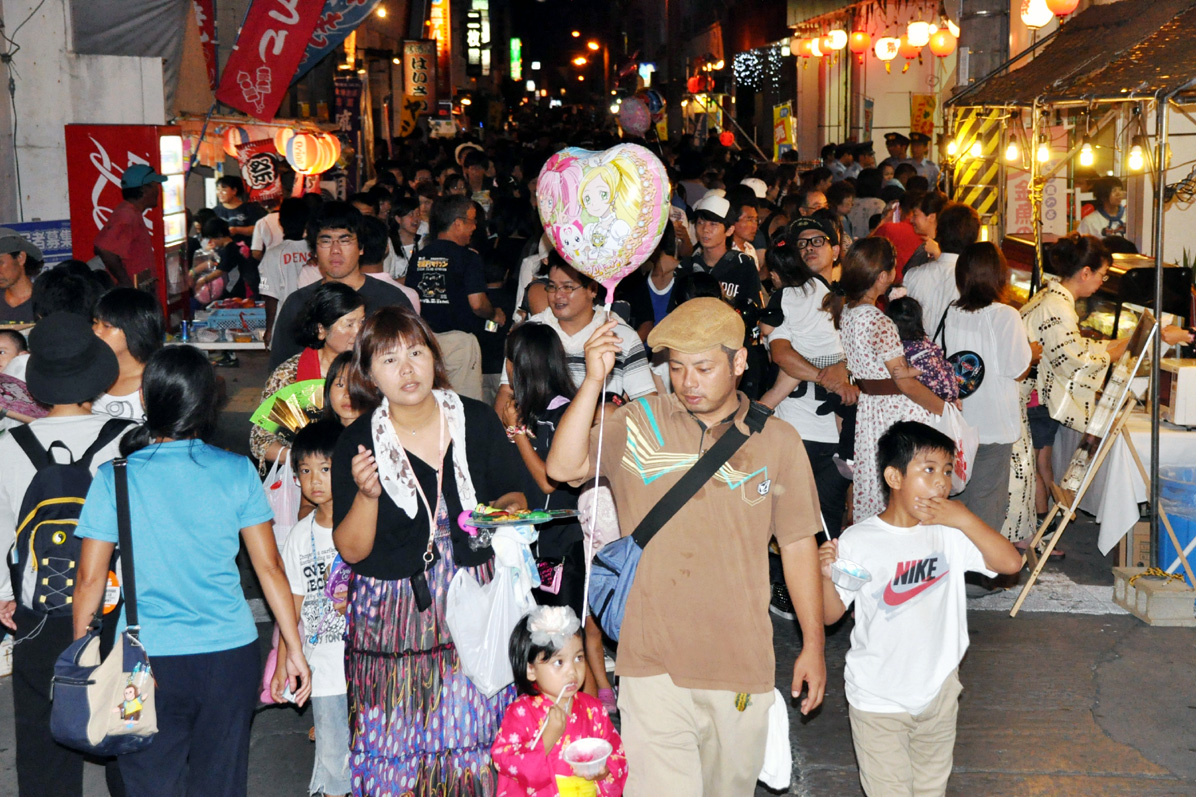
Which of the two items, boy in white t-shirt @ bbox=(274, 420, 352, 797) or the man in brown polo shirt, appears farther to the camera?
boy in white t-shirt @ bbox=(274, 420, 352, 797)

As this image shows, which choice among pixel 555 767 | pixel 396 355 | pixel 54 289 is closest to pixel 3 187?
pixel 54 289

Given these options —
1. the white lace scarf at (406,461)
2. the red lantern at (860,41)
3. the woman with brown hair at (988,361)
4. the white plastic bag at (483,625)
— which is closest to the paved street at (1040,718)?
the woman with brown hair at (988,361)

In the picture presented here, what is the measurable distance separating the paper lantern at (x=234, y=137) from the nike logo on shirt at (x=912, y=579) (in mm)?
13532

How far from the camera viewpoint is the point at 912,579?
13.2 ft

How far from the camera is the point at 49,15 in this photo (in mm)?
11727

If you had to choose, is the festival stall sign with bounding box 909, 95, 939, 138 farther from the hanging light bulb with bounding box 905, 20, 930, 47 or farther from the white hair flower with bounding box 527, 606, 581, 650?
the white hair flower with bounding box 527, 606, 581, 650

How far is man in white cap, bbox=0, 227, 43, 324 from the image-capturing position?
6930mm

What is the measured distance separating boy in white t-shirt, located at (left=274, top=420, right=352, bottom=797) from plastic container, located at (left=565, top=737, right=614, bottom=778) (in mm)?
1172

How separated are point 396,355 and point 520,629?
95cm

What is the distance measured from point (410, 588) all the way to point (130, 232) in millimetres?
7808

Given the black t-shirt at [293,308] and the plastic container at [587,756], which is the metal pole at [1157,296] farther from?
the plastic container at [587,756]

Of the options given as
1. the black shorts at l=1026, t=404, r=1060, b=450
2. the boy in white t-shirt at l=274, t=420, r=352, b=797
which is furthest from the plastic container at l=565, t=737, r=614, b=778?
the black shorts at l=1026, t=404, r=1060, b=450

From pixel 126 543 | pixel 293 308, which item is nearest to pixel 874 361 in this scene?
pixel 293 308

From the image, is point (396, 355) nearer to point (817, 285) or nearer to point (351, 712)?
point (351, 712)
